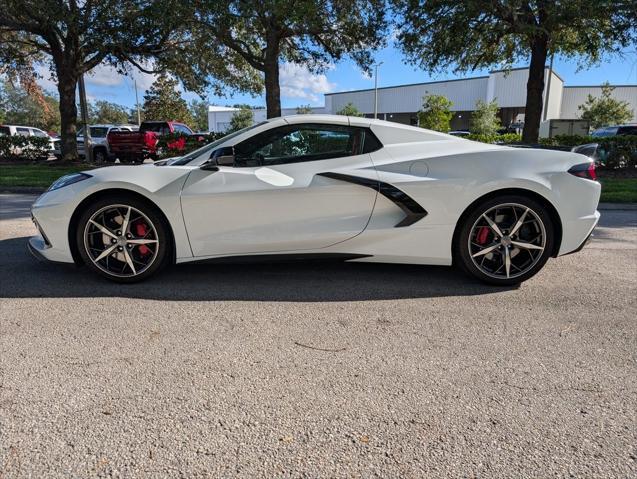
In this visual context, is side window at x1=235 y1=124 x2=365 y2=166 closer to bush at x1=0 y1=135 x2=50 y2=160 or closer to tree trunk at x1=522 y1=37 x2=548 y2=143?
tree trunk at x1=522 y1=37 x2=548 y2=143

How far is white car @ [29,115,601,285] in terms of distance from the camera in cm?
389

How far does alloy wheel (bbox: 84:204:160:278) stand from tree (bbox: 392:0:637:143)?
35.3 feet

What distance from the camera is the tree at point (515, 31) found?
11695 mm

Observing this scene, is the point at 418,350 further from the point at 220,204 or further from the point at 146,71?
the point at 146,71

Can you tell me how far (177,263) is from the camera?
402 cm

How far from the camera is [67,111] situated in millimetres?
17922

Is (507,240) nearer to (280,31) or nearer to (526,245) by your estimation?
(526,245)

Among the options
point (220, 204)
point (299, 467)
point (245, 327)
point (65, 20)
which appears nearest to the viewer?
point (299, 467)

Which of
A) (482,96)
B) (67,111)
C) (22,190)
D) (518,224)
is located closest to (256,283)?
(518,224)

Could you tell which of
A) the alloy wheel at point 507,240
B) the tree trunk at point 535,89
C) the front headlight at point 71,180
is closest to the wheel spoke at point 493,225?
the alloy wheel at point 507,240

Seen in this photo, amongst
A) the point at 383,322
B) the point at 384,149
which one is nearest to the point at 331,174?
the point at 384,149

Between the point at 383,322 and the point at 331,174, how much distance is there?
1.30 meters

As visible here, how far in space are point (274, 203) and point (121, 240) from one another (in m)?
1.31

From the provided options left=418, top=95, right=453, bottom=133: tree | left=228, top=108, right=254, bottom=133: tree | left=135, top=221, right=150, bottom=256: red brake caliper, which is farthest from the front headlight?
left=418, top=95, right=453, bottom=133: tree
